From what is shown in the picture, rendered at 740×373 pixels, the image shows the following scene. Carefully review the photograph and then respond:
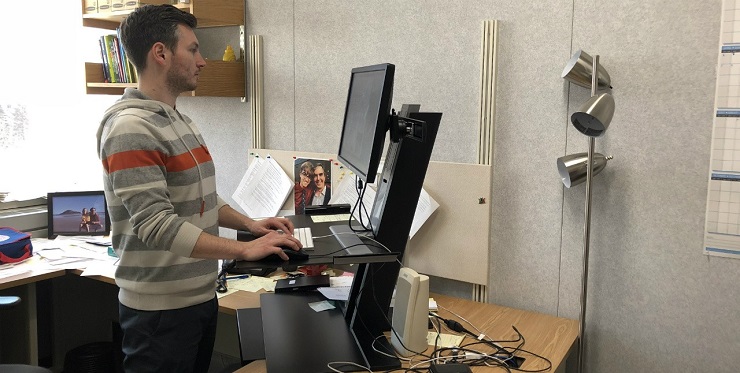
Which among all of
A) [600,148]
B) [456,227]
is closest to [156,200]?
[456,227]

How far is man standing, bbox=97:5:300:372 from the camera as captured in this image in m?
1.62

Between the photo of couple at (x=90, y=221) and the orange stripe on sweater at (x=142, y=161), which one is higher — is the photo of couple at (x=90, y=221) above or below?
below

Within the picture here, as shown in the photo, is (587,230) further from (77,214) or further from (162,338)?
(77,214)

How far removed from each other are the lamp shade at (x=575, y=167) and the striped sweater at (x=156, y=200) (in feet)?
3.60

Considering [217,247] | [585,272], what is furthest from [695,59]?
[217,247]

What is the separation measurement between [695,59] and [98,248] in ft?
8.62

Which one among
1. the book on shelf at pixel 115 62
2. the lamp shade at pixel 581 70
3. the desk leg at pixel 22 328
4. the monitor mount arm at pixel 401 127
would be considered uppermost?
the book on shelf at pixel 115 62

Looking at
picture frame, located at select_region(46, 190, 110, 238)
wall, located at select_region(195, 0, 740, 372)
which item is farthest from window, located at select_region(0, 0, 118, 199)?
wall, located at select_region(195, 0, 740, 372)

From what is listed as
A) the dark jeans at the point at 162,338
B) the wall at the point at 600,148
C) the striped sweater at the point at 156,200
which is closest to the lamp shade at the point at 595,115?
the wall at the point at 600,148

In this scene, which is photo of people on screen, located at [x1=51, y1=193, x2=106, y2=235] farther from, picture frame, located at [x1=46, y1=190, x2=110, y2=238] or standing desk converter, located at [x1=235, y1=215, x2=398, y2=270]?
standing desk converter, located at [x1=235, y1=215, x2=398, y2=270]

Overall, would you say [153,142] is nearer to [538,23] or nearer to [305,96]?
[305,96]

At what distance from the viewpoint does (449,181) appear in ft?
7.69

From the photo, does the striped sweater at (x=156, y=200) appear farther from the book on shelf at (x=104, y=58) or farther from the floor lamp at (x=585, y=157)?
the book on shelf at (x=104, y=58)

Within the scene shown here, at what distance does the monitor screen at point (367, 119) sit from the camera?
153 cm
